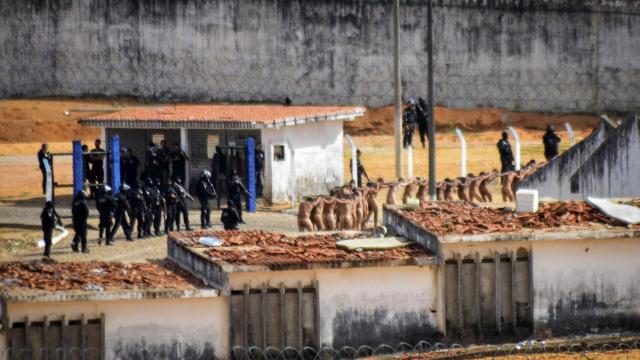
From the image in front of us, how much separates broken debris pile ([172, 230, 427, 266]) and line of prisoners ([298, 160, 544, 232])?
3.57 meters

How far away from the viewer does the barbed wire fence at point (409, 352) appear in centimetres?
2158

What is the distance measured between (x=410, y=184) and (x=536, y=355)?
35.0ft

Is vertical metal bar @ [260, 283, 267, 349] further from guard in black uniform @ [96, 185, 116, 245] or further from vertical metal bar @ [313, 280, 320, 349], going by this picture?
guard in black uniform @ [96, 185, 116, 245]

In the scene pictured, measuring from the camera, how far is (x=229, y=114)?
37.0 meters

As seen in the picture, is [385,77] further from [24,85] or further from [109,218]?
[109,218]

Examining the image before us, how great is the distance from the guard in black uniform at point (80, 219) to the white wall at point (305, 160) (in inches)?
292

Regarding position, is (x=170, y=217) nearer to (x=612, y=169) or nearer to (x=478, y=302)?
(x=612, y=169)

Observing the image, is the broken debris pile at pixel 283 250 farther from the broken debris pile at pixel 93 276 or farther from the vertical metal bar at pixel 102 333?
the vertical metal bar at pixel 102 333

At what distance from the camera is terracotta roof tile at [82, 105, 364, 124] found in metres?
36.0

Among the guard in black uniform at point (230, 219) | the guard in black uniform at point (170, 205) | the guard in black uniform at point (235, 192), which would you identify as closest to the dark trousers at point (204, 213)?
the guard in black uniform at point (235, 192)

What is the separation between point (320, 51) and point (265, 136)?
13.7m

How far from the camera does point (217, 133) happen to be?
3672 cm

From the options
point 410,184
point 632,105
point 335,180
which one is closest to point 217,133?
point 335,180

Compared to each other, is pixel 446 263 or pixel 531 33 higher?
pixel 531 33
